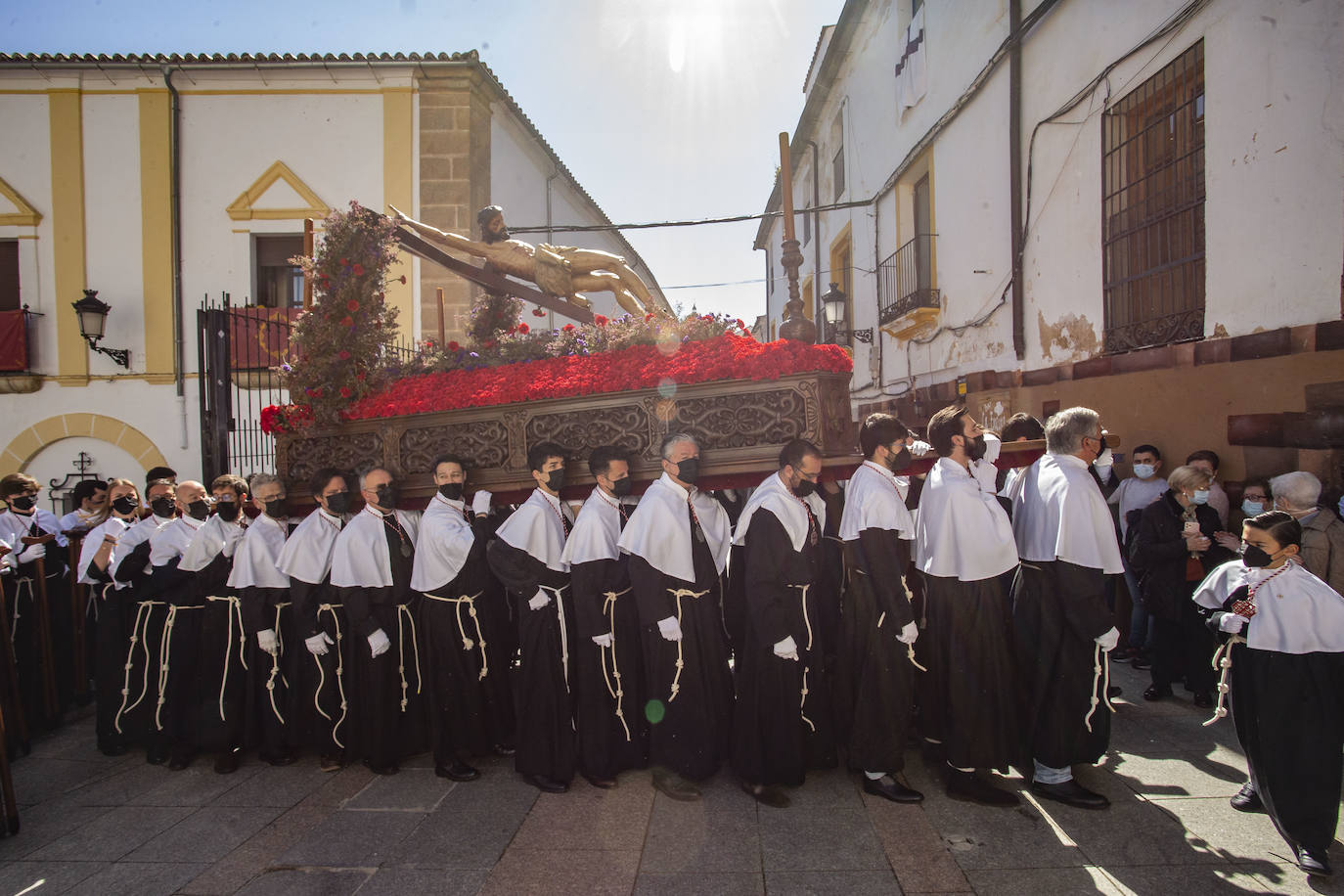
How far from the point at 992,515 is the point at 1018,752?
1.19 m

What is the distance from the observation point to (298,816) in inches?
149

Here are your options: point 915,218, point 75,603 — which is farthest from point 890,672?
point 915,218

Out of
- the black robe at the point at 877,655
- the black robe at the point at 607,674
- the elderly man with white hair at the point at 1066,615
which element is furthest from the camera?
the black robe at the point at 607,674

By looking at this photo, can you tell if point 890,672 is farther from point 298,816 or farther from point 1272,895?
point 298,816

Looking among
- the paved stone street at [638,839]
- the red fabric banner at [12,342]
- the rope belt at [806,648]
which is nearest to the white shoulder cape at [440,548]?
→ the paved stone street at [638,839]

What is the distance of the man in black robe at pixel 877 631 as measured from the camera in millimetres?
3629

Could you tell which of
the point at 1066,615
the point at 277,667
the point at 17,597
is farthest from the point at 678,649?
the point at 17,597

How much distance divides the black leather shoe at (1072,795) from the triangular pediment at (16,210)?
14066 millimetres

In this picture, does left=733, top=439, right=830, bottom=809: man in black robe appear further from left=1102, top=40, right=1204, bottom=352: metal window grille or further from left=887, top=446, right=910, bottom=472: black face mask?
left=1102, top=40, right=1204, bottom=352: metal window grille

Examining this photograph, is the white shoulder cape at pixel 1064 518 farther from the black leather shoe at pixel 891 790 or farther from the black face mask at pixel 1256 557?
the black leather shoe at pixel 891 790

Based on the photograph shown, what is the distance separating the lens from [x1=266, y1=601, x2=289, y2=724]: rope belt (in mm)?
4527

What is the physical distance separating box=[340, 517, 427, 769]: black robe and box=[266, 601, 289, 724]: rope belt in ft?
1.54

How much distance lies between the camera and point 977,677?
12.0ft

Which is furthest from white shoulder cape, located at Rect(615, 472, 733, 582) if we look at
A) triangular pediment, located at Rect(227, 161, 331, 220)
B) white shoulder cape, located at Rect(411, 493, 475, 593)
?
triangular pediment, located at Rect(227, 161, 331, 220)
